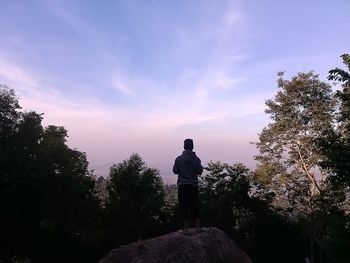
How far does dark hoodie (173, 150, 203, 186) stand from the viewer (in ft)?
42.7

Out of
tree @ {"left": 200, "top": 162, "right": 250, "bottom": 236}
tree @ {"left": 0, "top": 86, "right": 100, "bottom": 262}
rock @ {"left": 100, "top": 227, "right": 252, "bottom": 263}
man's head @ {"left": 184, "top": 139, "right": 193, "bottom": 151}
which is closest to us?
rock @ {"left": 100, "top": 227, "right": 252, "bottom": 263}

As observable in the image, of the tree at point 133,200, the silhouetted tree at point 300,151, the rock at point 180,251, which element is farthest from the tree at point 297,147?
the rock at point 180,251

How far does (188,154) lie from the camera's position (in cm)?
1305

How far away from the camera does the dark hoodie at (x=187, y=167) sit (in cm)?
1300

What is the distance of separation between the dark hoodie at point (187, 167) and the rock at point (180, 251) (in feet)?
5.93

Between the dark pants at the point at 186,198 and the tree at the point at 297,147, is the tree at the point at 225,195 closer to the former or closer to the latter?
the tree at the point at 297,147

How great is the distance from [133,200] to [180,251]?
35377 millimetres

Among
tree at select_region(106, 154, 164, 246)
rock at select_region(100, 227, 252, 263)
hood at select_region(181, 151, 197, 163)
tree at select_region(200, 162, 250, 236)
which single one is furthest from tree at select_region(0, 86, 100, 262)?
hood at select_region(181, 151, 197, 163)

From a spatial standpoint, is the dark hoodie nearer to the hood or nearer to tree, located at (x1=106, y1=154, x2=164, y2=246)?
the hood

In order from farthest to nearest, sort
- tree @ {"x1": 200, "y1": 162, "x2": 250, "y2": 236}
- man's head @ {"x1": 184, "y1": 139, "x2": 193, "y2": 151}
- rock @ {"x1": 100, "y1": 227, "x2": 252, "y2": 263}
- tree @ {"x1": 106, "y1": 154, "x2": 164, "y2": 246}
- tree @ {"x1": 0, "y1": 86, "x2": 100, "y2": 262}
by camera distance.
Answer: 1. tree @ {"x1": 200, "y1": 162, "x2": 250, "y2": 236}
2. tree @ {"x1": 106, "y1": 154, "x2": 164, "y2": 246}
3. tree @ {"x1": 0, "y1": 86, "x2": 100, "y2": 262}
4. man's head @ {"x1": 184, "y1": 139, "x2": 193, "y2": 151}
5. rock @ {"x1": 100, "y1": 227, "x2": 252, "y2": 263}

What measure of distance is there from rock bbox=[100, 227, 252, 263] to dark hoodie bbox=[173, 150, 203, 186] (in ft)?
5.93

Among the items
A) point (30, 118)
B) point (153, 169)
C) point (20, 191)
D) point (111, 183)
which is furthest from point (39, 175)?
point (153, 169)

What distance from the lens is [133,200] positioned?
46.8 m

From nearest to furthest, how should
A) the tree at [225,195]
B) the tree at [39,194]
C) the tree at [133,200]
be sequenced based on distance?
the tree at [39,194]
the tree at [133,200]
the tree at [225,195]
